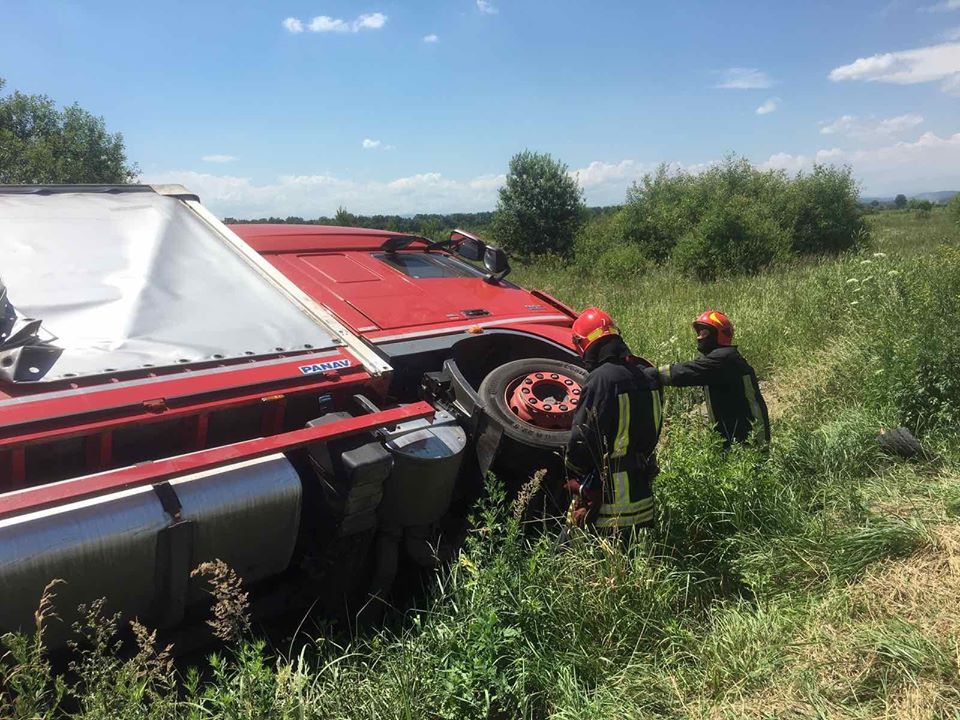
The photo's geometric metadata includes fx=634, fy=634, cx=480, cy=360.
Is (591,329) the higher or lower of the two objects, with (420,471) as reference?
higher

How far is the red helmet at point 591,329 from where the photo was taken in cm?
345

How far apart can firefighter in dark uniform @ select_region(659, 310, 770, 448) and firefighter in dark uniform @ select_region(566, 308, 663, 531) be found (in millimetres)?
1130

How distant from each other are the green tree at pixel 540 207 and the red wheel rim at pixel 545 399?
27.0 metres

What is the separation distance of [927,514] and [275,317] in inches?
140

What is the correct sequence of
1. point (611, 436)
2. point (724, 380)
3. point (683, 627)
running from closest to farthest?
1. point (683, 627)
2. point (611, 436)
3. point (724, 380)

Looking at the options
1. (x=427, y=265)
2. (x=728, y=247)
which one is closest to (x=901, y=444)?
(x=427, y=265)

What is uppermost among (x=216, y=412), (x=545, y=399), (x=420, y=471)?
(x=216, y=412)

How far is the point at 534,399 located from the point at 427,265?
6.47ft

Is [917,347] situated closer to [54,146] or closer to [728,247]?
[728,247]

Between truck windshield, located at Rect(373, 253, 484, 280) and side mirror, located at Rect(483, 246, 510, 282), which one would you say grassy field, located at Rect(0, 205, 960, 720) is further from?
truck windshield, located at Rect(373, 253, 484, 280)

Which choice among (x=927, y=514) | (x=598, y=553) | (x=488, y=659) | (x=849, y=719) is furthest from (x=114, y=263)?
(x=927, y=514)

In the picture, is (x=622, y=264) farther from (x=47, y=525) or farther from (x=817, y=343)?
(x=47, y=525)

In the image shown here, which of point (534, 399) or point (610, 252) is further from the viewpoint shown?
point (610, 252)

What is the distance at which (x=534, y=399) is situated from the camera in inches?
144
